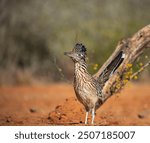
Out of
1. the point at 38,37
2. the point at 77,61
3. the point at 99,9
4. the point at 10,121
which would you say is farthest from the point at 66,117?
the point at 99,9

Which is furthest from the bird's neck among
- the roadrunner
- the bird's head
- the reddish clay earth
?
the reddish clay earth

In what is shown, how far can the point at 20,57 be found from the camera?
24406 mm

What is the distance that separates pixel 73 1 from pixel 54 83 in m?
5.64

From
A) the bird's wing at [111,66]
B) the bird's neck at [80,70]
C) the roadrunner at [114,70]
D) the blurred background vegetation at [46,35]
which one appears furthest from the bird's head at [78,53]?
the blurred background vegetation at [46,35]

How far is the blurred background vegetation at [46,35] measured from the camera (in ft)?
77.8

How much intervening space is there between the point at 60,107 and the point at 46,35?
13701mm

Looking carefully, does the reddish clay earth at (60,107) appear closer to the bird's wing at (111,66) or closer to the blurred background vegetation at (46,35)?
the bird's wing at (111,66)

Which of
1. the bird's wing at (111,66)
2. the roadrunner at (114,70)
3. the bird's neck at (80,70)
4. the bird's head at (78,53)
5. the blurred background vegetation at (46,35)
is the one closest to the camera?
the bird's head at (78,53)

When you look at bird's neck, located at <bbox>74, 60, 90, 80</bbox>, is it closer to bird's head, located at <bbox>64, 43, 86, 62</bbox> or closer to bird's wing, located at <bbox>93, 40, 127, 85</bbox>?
bird's head, located at <bbox>64, 43, 86, 62</bbox>

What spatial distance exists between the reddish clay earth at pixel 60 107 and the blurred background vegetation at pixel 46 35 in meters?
1.56

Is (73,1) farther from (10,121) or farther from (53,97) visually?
(10,121)

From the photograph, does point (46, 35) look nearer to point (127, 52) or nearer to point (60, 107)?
point (60, 107)

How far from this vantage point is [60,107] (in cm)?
1173

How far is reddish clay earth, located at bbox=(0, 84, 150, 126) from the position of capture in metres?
11.5
